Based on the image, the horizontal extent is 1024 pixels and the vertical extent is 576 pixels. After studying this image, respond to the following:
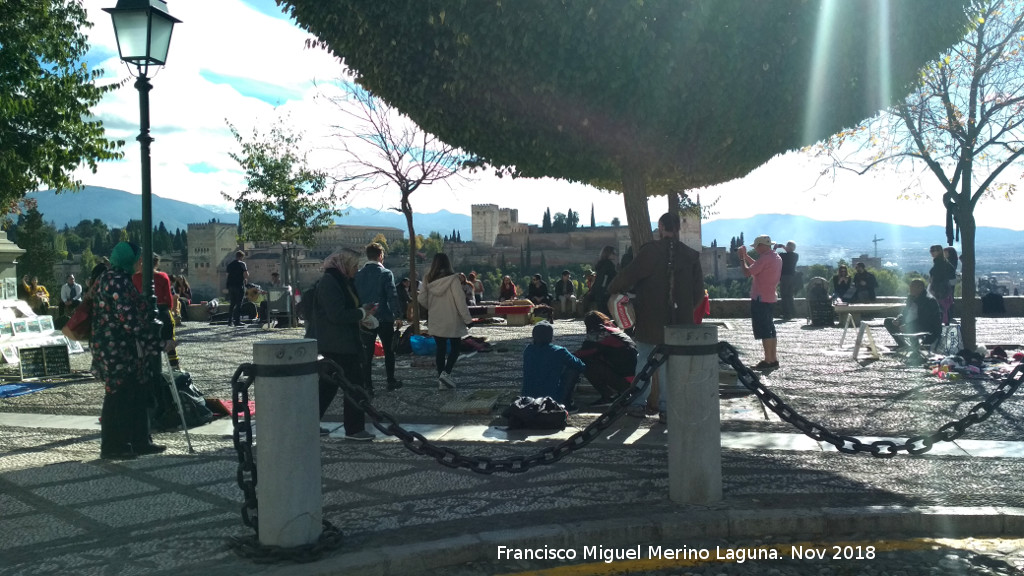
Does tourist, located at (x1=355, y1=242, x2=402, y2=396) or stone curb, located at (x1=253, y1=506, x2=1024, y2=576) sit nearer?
stone curb, located at (x1=253, y1=506, x2=1024, y2=576)

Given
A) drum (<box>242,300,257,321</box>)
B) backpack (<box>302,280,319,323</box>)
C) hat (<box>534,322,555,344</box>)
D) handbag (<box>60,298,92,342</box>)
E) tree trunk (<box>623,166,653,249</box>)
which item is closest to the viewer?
handbag (<box>60,298,92,342</box>)

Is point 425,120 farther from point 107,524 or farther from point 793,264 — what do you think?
point 793,264

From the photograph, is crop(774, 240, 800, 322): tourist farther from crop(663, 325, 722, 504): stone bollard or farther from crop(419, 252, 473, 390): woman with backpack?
crop(663, 325, 722, 504): stone bollard

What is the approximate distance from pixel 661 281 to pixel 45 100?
37.6ft

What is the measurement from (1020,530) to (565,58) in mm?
5319

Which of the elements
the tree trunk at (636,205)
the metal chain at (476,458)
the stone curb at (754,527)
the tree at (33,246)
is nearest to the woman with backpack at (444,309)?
the tree trunk at (636,205)

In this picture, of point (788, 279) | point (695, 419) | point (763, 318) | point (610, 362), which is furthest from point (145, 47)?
point (788, 279)

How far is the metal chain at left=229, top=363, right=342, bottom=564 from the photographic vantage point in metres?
3.96

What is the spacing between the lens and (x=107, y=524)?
461 cm

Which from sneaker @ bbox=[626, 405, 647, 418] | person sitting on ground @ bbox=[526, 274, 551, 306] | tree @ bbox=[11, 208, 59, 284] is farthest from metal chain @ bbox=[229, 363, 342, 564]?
tree @ bbox=[11, 208, 59, 284]

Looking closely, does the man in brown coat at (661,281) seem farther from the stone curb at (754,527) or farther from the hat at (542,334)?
the stone curb at (754,527)

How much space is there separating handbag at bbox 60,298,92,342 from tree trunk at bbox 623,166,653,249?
529cm

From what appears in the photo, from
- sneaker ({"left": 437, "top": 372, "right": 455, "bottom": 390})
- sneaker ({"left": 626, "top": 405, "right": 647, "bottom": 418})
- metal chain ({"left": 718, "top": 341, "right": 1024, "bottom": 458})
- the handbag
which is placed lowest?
sneaker ({"left": 626, "top": 405, "right": 647, "bottom": 418})

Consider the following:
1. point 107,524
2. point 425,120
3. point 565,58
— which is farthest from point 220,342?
point 107,524
